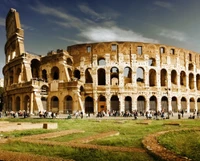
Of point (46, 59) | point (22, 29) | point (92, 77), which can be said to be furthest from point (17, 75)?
point (92, 77)

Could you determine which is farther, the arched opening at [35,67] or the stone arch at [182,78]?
the stone arch at [182,78]

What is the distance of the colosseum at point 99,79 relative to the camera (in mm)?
34219

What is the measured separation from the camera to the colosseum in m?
34.2

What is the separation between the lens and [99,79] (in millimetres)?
40094

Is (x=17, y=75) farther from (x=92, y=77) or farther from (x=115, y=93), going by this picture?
(x=115, y=93)

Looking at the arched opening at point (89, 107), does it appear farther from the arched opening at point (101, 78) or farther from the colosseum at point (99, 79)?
the arched opening at point (101, 78)

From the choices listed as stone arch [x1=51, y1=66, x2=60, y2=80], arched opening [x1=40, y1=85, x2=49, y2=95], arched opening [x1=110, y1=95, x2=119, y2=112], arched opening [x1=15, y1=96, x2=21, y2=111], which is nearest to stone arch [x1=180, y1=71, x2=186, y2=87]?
arched opening [x1=110, y1=95, x2=119, y2=112]

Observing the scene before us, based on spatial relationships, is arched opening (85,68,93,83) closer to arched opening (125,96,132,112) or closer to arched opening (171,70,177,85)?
arched opening (125,96,132,112)

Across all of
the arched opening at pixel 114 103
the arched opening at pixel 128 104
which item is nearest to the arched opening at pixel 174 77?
the arched opening at pixel 128 104

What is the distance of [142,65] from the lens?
36656mm

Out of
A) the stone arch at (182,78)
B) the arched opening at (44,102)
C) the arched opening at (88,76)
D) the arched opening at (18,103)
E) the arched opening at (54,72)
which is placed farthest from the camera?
the stone arch at (182,78)

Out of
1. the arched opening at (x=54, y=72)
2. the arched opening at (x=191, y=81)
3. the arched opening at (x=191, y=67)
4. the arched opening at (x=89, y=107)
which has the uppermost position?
the arched opening at (x=191, y=67)

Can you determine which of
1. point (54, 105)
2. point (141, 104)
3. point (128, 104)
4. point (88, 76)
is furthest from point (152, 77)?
point (54, 105)

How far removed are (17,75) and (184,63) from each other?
90.8ft
